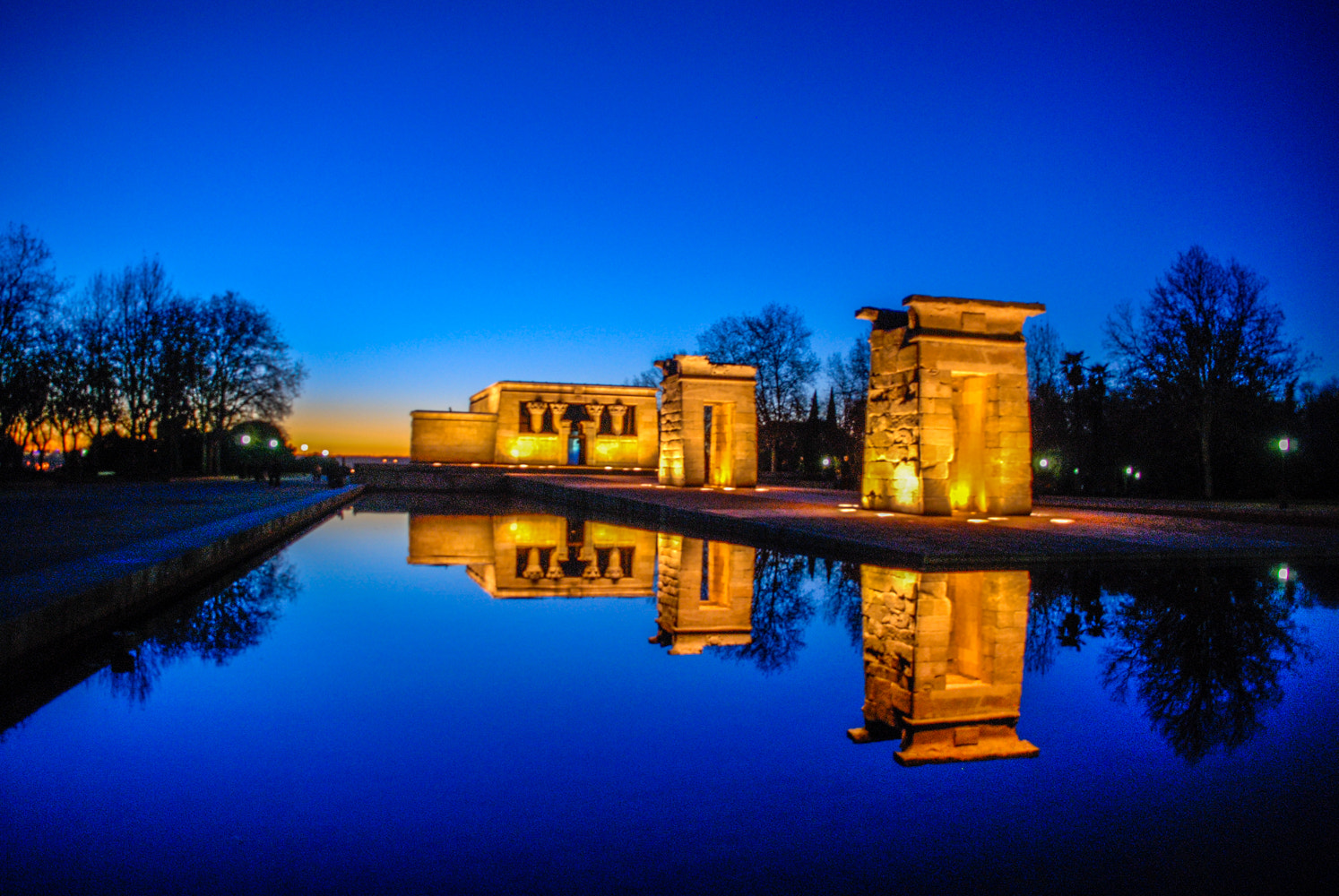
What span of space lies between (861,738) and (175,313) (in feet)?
135

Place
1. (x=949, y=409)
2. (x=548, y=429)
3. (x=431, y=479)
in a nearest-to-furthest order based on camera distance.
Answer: (x=949, y=409)
(x=431, y=479)
(x=548, y=429)

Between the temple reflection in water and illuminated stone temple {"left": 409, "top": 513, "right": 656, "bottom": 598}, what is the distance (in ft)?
0.09

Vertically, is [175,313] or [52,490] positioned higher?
[175,313]

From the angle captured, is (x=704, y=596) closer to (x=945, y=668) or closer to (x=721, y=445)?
(x=945, y=668)

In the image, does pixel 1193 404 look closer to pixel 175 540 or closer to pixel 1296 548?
pixel 1296 548

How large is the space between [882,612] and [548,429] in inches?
1519

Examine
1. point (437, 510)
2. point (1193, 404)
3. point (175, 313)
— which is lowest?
point (437, 510)

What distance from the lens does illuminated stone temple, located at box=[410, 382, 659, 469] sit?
43.2 metres

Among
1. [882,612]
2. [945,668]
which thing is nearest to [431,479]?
[882,612]

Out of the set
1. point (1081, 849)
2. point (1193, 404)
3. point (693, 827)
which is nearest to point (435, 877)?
point (693, 827)

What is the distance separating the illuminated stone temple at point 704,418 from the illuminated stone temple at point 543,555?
8.45m

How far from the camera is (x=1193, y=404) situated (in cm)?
2642

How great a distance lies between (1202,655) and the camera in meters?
4.63

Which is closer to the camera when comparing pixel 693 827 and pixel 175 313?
pixel 693 827
